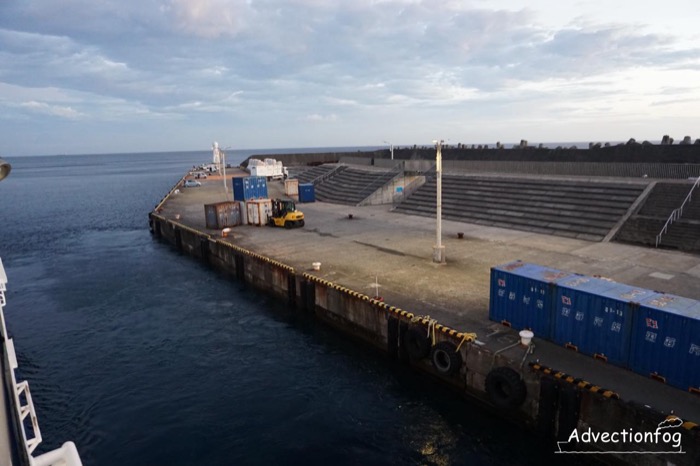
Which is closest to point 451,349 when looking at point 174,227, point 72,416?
point 72,416

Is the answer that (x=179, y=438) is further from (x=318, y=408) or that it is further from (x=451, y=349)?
(x=451, y=349)

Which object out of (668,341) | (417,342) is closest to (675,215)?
(668,341)

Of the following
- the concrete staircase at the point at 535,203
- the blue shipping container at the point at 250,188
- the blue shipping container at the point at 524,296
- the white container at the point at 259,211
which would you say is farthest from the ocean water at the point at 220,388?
the concrete staircase at the point at 535,203

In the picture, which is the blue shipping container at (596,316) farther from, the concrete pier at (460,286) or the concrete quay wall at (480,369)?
the concrete quay wall at (480,369)

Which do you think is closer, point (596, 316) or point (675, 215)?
point (596, 316)

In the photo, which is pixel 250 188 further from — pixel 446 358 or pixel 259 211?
pixel 446 358

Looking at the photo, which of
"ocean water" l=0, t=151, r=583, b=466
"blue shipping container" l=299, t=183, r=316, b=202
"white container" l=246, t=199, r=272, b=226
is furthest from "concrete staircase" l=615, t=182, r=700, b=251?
"blue shipping container" l=299, t=183, r=316, b=202
